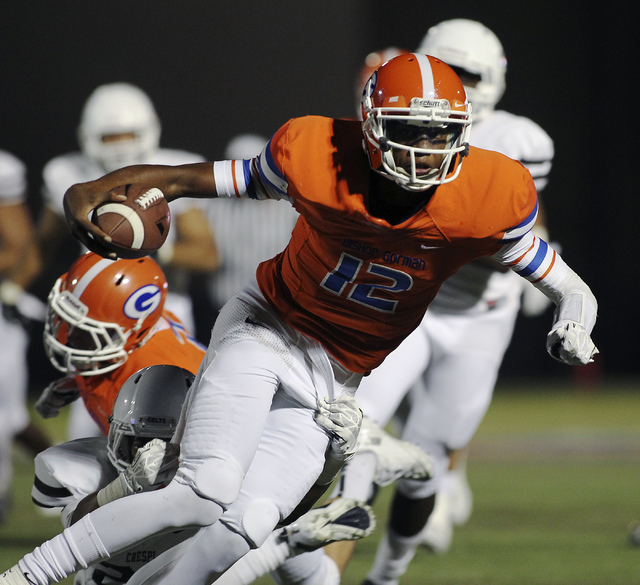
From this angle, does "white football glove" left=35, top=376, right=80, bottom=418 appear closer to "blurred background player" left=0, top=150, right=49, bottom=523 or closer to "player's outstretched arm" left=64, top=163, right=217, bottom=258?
"player's outstretched arm" left=64, top=163, right=217, bottom=258

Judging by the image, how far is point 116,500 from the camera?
2.29 metres

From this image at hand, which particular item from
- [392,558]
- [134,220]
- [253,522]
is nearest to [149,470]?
[253,522]

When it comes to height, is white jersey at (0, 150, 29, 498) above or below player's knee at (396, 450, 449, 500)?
below

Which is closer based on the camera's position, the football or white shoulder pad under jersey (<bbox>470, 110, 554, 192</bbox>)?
the football

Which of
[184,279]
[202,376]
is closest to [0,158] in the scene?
[184,279]

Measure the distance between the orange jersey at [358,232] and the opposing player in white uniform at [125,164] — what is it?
2.26m

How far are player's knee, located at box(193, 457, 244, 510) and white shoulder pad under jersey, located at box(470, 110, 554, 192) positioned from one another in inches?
72.4

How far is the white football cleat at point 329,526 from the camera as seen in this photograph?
2.63 meters

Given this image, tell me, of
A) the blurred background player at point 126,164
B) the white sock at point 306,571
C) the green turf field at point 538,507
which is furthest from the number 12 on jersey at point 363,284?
the blurred background player at point 126,164

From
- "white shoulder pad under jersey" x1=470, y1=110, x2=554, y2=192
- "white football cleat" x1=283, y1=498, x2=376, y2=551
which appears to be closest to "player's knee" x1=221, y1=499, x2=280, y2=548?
"white football cleat" x1=283, y1=498, x2=376, y2=551

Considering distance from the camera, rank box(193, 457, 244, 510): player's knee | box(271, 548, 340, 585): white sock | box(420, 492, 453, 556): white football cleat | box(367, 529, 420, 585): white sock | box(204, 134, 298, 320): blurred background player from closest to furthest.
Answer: box(193, 457, 244, 510): player's knee < box(271, 548, 340, 585): white sock < box(367, 529, 420, 585): white sock < box(420, 492, 453, 556): white football cleat < box(204, 134, 298, 320): blurred background player

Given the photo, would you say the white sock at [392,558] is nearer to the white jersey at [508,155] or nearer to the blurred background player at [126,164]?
the white jersey at [508,155]

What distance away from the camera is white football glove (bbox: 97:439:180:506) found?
237cm

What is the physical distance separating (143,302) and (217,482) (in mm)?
971
